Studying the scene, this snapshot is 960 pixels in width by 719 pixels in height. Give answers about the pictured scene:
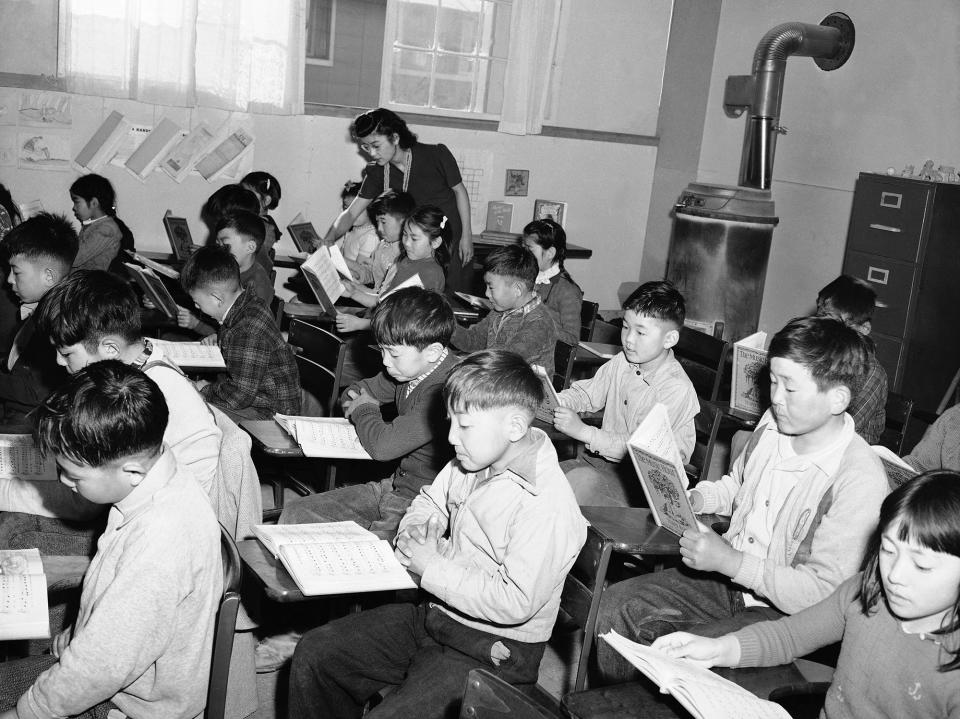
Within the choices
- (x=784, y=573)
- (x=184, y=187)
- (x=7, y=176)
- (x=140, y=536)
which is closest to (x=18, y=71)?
(x=7, y=176)

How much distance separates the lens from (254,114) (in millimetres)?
5988

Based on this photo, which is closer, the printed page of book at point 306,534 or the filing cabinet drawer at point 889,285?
the printed page of book at point 306,534

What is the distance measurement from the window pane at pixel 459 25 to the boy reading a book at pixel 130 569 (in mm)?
5256

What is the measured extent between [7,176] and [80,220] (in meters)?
0.57

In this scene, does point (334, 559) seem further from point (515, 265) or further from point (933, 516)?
point (515, 265)

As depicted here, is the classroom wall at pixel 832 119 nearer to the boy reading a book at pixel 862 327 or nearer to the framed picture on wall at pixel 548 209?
the framed picture on wall at pixel 548 209

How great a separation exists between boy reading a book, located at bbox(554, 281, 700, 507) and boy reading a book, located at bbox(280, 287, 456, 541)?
0.47 meters

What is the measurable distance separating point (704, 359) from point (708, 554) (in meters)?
2.11

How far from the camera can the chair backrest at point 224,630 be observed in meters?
1.52

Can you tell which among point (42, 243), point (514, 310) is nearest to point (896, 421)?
point (514, 310)

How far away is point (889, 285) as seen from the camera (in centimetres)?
506

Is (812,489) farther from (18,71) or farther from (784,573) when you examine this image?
(18,71)

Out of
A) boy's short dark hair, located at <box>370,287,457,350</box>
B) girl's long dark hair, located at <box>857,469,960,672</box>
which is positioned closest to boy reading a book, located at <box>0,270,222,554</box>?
boy's short dark hair, located at <box>370,287,457,350</box>

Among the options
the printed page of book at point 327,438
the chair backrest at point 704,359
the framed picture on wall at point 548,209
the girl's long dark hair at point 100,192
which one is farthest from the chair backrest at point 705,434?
the framed picture on wall at point 548,209
